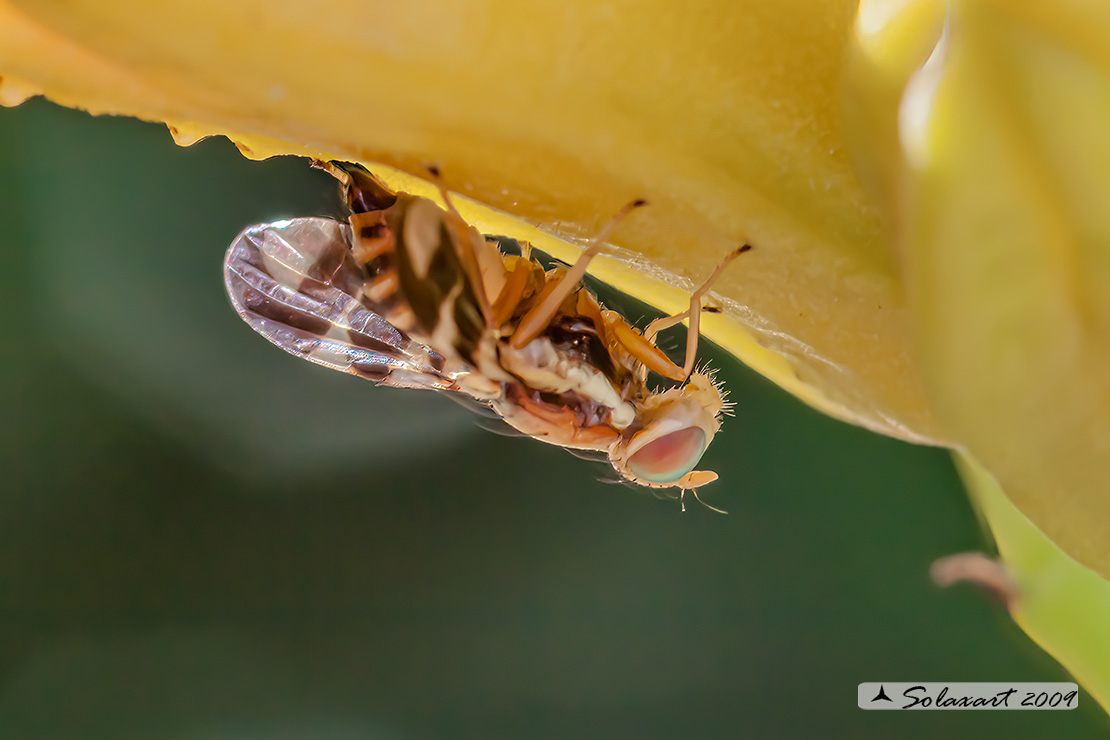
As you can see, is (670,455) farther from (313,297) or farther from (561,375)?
(313,297)

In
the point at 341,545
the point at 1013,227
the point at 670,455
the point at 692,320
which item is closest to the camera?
the point at 1013,227

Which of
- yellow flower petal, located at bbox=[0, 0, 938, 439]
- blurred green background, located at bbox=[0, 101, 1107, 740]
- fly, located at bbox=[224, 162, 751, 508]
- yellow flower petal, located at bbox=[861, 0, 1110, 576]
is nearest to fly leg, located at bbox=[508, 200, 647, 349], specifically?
fly, located at bbox=[224, 162, 751, 508]

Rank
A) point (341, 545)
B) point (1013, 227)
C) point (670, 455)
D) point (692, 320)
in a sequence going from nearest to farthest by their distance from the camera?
1. point (1013, 227)
2. point (692, 320)
3. point (670, 455)
4. point (341, 545)

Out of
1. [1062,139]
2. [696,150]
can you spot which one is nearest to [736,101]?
[696,150]

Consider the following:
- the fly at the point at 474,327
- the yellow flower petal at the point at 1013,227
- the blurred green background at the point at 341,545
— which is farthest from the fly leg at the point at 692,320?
the blurred green background at the point at 341,545

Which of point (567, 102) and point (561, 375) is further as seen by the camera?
point (561, 375)

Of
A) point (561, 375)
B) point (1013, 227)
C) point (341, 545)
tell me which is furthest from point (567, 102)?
point (341, 545)

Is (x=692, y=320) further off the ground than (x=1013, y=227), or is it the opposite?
(x=692, y=320)
